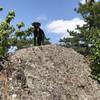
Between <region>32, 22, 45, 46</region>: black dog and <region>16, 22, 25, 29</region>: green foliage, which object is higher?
<region>16, 22, 25, 29</region>: green foliage

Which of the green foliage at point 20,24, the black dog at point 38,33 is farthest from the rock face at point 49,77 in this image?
the green foliage at point 20,24

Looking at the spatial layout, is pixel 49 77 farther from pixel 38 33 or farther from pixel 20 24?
Answer: pixel 20 24

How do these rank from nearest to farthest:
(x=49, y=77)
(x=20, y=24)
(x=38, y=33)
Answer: (x=49, y=77) → (x=38, y=33) → (x=20, y=24)

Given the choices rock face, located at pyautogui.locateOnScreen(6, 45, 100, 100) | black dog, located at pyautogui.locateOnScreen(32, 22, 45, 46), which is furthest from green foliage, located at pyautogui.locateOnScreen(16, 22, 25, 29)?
rock face, located at pyautogui.locateOnScreen(6, 45, 100, 100)

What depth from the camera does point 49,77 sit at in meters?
17.9

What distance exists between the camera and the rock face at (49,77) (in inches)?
653

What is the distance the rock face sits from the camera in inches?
653

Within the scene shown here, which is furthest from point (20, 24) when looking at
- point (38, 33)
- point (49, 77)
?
point (49, 77)

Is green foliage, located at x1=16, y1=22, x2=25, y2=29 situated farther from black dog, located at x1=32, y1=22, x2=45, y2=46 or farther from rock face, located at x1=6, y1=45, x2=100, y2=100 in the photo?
rock face, located at x1=6, y1=45, x2=100, y2=100

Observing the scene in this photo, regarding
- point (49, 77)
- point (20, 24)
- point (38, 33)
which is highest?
point (20, 24)

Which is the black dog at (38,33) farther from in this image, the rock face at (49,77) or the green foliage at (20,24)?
the green foliage at (20,24)

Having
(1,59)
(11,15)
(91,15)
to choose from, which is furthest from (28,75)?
(91,15)

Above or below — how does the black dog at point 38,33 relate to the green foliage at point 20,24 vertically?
below

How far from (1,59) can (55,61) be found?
2757 mm
